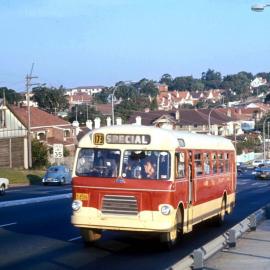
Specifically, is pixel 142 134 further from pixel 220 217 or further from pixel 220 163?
pixel 220 217

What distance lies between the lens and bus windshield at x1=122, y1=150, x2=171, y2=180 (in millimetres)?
13867

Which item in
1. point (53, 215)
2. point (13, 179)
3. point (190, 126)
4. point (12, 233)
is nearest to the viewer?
point (12, 233)

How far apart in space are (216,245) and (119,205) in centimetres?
214

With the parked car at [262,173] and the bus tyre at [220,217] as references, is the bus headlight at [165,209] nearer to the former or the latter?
the bus tyre at [220,217]

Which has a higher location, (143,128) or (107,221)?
(143,128)

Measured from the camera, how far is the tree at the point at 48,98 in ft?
413

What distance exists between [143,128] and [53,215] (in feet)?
26.9

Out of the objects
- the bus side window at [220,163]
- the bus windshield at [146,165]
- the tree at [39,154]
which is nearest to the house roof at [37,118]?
the tree at [39,154]

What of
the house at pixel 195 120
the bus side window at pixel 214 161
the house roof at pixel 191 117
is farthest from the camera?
the house roof at pixel 191 117

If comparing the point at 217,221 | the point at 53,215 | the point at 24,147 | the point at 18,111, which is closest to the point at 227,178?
the point at 217,221

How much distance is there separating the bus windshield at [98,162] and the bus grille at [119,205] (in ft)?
1.66

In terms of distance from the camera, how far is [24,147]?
6981cm

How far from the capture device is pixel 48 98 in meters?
127

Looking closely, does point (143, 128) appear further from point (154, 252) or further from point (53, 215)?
point (53, 215)
